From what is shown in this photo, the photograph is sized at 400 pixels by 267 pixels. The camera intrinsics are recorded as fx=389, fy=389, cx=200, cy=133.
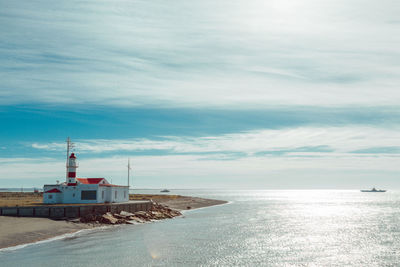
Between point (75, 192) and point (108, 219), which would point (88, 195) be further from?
point (108, 219)

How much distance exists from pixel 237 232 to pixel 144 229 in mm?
13920

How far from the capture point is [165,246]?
145ft

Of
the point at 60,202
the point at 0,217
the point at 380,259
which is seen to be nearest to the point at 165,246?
the point at 380,259

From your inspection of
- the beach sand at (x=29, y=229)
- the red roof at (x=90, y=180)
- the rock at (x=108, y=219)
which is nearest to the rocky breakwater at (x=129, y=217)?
the rock at (x=108, y=219)

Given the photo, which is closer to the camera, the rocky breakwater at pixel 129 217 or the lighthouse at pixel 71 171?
the rocky breakwater at pixel 129 217

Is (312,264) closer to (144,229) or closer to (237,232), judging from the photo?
(237,232)

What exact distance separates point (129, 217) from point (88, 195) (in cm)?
890

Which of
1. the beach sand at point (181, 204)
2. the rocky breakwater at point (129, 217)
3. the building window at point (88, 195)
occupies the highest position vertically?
the building window at point (88, 195)

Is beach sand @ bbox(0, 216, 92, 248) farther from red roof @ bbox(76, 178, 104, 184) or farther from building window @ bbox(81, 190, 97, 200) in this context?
red roof @ bbox(76, 178, 104, 184)

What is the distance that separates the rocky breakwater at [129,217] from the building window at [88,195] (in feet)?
20.0

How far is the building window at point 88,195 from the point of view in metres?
68.8

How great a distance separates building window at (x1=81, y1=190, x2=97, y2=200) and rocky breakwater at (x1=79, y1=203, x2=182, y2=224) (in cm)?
611

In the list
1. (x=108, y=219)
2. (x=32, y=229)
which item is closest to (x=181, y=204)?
(x=108, y=219)

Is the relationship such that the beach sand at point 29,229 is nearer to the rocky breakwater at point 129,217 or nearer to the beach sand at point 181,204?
the rocky breakwater at point 129,217
